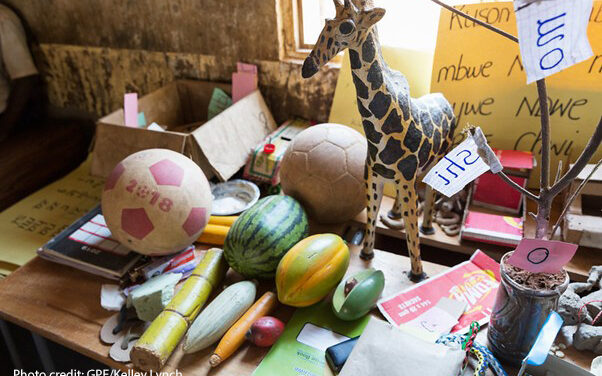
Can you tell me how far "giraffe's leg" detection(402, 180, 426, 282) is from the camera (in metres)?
1.02

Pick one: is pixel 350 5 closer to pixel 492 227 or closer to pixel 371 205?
pixel 371 205

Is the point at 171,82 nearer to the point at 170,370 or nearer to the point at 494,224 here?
the point at 170,370

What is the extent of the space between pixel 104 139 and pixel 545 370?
1377 mm

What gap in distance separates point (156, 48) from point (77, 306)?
3.64 ft

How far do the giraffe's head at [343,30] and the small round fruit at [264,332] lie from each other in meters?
0.55

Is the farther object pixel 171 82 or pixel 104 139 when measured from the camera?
pixel 171 82

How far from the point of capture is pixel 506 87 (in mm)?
1296

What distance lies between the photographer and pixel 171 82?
1.76 metres

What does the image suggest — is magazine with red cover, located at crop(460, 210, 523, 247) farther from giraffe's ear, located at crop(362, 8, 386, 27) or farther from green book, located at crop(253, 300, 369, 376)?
giraffe's ear, located at crop(362, 8, 386, 27)

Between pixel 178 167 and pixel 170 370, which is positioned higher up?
pixel 178 167

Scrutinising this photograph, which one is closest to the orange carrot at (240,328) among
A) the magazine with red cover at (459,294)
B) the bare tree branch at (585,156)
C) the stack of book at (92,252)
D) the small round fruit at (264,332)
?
the small round fruit at (264,332)

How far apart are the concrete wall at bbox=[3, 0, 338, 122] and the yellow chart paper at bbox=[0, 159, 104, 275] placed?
40 centimetres

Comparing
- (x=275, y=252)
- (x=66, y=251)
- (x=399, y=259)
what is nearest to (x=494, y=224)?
(x=399, y=259)

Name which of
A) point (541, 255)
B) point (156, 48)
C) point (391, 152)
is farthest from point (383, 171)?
point (156, 48)
